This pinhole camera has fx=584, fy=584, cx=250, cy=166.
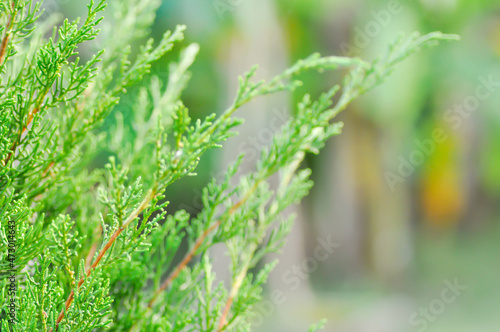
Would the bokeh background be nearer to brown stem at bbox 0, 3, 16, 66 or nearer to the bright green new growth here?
the bright green new growth

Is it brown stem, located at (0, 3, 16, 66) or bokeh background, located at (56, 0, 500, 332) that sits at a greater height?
bokeh background, located at (56, 0, 500, 332)

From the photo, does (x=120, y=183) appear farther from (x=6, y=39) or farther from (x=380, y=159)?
(x=380, y=159)

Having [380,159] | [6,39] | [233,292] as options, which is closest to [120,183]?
[6,39]

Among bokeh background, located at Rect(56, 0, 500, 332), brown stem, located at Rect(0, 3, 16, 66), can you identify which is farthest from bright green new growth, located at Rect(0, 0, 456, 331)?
bokeh background, located at Rect(56, 0, 500, 332)

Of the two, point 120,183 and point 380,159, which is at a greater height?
point 380,159

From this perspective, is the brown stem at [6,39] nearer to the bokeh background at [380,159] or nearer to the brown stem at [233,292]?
the brown stem at [233,292]

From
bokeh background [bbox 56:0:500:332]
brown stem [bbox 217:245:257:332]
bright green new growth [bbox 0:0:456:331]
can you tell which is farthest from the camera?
bokeh background [bbox 56:0:500:332]

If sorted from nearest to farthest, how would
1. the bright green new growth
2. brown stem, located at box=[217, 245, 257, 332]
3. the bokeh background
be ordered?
1. the bright green new growth
2. brown stem, located at box=[217, 245, 257, 332]
3. the bokeh background

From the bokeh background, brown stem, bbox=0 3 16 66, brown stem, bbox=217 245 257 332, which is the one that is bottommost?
brown stem, bbox=217 245 257 332
